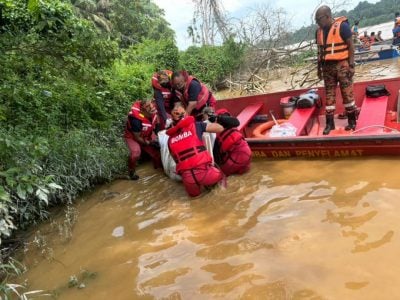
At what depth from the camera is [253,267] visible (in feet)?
8.73

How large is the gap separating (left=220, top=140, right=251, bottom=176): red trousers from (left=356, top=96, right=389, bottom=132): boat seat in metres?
1.44

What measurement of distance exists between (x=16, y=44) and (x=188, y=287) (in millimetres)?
2979

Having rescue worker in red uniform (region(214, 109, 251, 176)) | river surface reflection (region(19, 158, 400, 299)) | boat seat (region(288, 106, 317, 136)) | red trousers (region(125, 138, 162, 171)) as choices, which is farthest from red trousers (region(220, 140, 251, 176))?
red trousers (region(125, 138, 162, 171))

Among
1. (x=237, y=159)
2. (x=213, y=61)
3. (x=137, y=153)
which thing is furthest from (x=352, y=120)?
(x=213, y=61)

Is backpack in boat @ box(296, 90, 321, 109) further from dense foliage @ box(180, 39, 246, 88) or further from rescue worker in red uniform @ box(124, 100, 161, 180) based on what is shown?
Answer: dense foliage @ box(180, 39, 246, 88)

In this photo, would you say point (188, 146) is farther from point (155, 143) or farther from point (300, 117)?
point (300, 117)

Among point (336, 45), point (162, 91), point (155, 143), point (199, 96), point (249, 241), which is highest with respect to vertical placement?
point (336, 45)

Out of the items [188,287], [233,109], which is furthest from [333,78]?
[188,287]

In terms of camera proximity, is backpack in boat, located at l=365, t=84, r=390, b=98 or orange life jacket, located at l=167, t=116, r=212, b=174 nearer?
orange life jacket, located at l=167, t=116, r=212, b=174

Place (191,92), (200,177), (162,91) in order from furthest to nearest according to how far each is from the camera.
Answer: (162,91), (191,92), (200,177)

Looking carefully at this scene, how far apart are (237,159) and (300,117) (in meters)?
1.36

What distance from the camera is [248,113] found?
592 cm

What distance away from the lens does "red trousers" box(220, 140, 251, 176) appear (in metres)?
4.38

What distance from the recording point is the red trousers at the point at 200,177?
398cm
